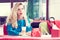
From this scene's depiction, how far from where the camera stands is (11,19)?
186 centimetres

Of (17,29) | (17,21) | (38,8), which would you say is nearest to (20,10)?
(17,21)

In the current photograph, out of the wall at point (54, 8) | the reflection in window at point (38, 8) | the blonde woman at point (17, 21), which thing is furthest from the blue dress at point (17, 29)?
the wall at point (54, 8)

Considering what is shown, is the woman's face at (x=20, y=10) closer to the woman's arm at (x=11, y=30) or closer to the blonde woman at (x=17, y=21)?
the blonde woman at (x=17, y=21)

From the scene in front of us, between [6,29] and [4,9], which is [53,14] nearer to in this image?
[4,9]

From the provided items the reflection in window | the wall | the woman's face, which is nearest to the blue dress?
the woman's face

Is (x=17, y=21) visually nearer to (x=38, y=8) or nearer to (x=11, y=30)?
(x=11, y=30)

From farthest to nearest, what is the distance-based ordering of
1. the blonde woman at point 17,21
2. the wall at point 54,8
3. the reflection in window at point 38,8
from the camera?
the wall at point 54,8 → the reflection in window at point 38,8 → the blonde woman at point 17,21

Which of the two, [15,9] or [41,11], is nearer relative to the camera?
[15,9]

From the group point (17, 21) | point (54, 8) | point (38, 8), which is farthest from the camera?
point (54, 8)

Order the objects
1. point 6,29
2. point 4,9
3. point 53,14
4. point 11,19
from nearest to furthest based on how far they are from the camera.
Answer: point 11,19
point 6,29
point 4,9
point 53,14

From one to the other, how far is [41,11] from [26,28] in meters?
1.50

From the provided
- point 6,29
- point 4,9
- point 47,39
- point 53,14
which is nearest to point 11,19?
point 6,29

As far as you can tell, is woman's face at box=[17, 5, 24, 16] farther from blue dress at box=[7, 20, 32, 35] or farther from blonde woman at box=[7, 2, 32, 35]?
blue dress at box=[7, 20, 32, 35]

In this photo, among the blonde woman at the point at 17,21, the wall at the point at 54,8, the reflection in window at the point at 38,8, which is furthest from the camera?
the wall at the point at 54,8
